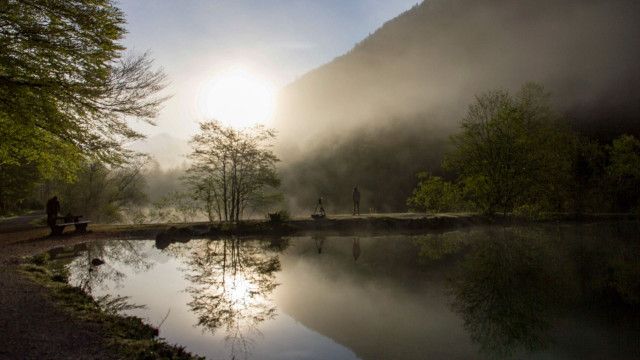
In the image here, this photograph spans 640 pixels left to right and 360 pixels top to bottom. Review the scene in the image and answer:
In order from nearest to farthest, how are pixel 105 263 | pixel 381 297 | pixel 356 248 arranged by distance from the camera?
pixel 381 297 → pixel 105 263 → pixel 356 248

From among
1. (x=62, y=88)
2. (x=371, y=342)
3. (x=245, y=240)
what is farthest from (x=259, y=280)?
(x=245, y=240)

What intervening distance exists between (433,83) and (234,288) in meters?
174

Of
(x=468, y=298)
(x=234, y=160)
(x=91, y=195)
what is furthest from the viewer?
(x=91, y=195)

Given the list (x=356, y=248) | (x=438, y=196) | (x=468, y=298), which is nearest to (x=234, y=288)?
(x=468, y=298)

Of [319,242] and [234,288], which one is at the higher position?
[319,242]

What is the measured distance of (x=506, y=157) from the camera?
Answer: 40344 mm

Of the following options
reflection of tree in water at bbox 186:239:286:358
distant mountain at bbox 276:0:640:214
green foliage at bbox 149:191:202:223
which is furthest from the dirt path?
distant mountain at bbox 276:0:640:214

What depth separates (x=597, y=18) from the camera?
161125 mm

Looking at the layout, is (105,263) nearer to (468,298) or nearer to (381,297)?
(381,297)

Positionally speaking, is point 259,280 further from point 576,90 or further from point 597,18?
point 597,18

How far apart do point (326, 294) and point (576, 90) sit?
137m

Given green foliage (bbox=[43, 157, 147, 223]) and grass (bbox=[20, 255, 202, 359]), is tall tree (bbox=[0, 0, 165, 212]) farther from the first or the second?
green foliage (bbox=[43, 157, 147, 223])

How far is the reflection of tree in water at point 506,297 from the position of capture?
11.1 meters

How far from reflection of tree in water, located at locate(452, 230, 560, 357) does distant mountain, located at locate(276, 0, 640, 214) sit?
76.3m
